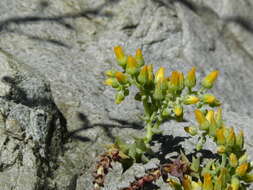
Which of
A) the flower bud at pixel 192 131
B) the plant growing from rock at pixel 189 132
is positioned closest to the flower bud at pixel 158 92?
the plant growing from rock at pixel 189 132

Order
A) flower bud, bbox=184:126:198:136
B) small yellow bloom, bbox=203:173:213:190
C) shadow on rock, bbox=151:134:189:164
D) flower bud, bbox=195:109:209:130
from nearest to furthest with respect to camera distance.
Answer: small yellow bloom, bbox=203:173:213:190, flower bud, bbox=195:109:209:130, flower bud, bbox=184:126:198:136, shadow on rock, bbox=151:134:189:164

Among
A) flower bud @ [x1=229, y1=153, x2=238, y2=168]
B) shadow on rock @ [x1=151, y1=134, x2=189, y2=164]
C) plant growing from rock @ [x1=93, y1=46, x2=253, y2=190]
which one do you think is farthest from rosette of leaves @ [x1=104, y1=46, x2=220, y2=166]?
flower bud @ [x1=229, y1=153, x2=238, y2=168]

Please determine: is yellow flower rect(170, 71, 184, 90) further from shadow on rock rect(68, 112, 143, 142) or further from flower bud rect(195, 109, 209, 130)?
shadow on rock rect(68, 112, 143, 142)

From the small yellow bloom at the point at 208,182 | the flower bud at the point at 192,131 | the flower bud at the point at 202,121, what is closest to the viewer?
the small yellow bloom at the point at 208,182

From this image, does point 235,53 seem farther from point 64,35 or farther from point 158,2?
point 64,35

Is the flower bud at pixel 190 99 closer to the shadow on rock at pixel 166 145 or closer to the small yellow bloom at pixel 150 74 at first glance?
the small yellow bloom at pixel 150 74

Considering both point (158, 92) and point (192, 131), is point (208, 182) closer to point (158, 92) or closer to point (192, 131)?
point (192, 131)
